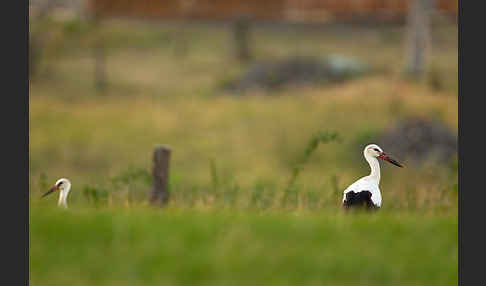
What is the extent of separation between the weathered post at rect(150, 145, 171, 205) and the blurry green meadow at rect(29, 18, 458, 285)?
40 centimetres

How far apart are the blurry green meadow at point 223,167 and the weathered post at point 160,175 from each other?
40cm

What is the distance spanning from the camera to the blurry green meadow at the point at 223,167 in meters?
8.84

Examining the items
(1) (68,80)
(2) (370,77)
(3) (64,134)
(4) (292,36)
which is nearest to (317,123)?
(2) (370,77)

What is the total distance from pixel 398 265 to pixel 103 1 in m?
36.5

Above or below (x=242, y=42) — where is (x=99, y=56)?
below

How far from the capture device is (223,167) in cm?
2917

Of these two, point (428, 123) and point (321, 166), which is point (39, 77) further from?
point (428, 123)

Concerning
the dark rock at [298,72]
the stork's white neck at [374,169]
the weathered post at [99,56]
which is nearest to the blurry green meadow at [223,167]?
the weathered post at [99,56]

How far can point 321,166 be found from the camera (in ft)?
97.6

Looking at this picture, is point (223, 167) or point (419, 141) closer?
point (223, 167)

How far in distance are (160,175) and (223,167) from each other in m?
15.1

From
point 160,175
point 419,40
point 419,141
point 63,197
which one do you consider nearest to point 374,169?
point 160,175

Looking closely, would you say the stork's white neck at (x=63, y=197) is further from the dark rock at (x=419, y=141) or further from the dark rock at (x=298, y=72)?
the dark rock at (x=298, y=72)

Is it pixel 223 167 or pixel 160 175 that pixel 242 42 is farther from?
pixel 160 175
